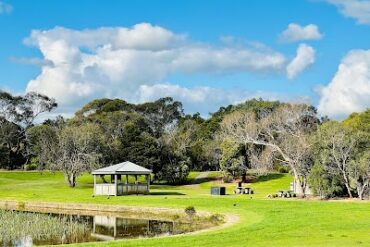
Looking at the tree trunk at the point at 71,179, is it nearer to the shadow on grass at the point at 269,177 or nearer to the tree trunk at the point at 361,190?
the shadow on grass at the point at 269,177

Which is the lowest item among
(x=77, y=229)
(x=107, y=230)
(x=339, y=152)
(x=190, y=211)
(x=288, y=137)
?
(x=107, y=230)

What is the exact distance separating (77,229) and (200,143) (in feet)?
197

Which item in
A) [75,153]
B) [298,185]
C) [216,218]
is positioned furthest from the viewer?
[75,153]

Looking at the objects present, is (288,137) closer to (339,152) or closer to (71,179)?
(339,152)

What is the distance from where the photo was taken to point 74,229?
2973 centimetres

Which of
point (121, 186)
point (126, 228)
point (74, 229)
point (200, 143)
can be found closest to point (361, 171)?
point (126, 228)

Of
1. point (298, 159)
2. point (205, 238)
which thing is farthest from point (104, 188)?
point (205, 238)

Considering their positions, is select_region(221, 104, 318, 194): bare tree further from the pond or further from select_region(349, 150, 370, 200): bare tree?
the pond

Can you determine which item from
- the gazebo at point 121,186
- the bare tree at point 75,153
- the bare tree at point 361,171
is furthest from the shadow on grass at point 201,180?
the bare tree at point 361,171

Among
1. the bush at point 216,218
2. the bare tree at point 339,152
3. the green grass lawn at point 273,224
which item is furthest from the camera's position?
the bare tree at point 339,152

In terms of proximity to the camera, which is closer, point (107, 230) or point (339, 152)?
point (107, 230)

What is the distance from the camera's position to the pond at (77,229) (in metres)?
26.8

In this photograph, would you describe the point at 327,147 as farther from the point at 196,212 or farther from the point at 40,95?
the point at 40,95

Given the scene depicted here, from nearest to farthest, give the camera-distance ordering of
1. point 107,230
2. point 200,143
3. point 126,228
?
point 107,230
point 126,228
point 200,143
